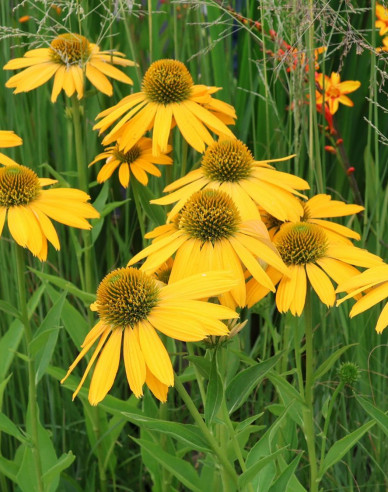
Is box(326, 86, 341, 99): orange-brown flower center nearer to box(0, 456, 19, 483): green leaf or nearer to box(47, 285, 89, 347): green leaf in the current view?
box(47, 285, 89, 347): green leaf

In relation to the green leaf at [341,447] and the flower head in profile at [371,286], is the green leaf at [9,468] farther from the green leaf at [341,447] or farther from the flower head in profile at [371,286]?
the flower head in profile at [371,286]

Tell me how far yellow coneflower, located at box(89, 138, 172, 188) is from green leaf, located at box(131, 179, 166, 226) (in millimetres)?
13

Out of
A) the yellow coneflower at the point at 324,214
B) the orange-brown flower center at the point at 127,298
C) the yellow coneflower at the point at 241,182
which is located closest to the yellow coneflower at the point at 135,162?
A: the yellow coneflower at the point at 241,182

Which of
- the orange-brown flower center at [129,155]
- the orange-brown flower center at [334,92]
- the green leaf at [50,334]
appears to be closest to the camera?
the green leaf at [50,334]

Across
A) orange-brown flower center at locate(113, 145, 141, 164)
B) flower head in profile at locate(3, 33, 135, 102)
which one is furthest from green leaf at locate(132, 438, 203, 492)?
flower head in profile at locate(3, 33, 135, 102)

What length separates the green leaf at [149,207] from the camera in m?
1.19

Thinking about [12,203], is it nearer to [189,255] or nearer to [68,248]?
[189,255]

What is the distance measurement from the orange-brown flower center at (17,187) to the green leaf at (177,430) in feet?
1.21

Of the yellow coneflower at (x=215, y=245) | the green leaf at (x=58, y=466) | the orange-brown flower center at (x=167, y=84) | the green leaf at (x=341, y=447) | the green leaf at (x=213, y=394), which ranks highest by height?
the orange-brown flower center at (x=167, y=84)

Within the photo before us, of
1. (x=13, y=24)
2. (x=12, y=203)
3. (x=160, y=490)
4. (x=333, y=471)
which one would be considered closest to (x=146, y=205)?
(x=12, y=203)

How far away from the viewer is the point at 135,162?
1284 millimetres

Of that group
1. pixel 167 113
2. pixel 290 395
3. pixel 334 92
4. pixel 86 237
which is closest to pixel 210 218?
pixel 290 395

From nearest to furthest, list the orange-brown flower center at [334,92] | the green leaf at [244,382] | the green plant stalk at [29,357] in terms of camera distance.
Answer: the green leaf at [244,382], the green plant stalk at [29,357], the orange-brown flower center at [334,92]

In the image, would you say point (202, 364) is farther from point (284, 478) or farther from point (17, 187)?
point (17, 187)
